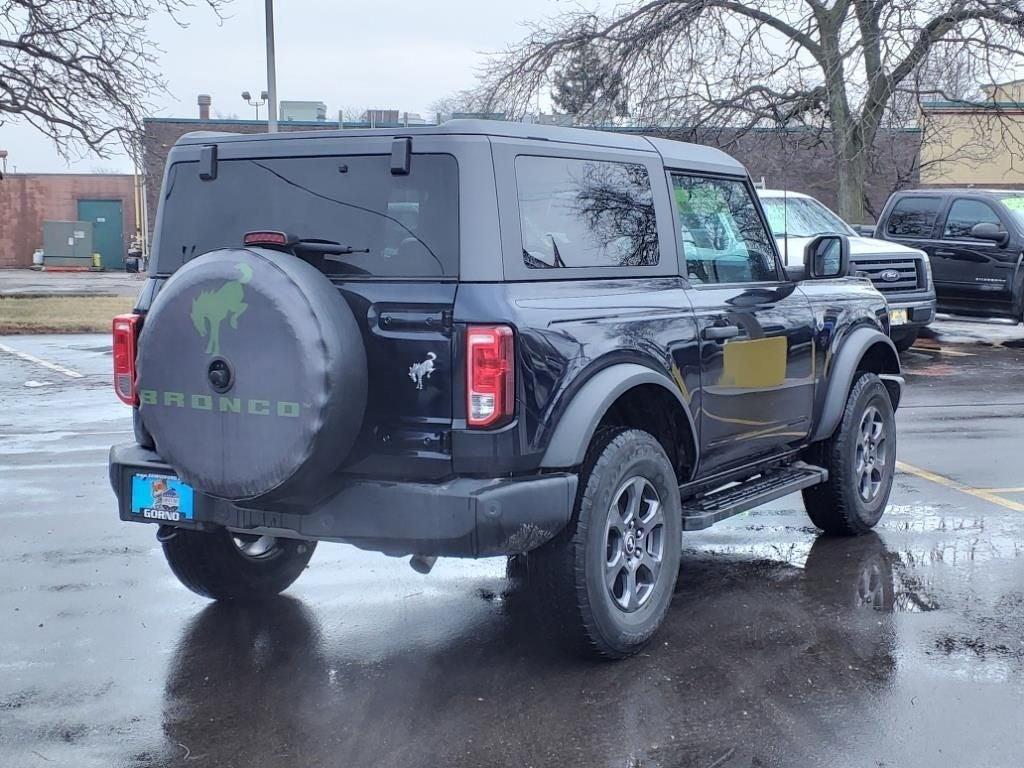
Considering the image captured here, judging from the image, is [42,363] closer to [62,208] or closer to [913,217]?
[913,217]

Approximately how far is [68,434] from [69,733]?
657 cm

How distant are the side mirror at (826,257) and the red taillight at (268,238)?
2.89 m

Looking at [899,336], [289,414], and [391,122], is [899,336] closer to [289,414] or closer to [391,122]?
[391,122]

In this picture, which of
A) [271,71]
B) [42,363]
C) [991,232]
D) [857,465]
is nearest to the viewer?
A: [857,465]

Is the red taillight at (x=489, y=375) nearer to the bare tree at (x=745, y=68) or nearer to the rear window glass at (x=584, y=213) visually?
the rear window glass at (x=584, y=213)

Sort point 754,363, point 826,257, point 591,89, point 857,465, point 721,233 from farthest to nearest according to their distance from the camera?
point 591,89 → point 857,465 → point 826,257 → point 721,233 → point 754,363

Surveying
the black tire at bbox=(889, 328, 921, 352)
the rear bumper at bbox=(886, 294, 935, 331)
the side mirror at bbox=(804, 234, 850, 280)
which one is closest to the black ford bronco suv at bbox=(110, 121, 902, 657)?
the side mirror at bbox=(804, 234, 850, 280)

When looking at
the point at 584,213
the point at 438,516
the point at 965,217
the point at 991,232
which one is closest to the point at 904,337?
the point at 991,232

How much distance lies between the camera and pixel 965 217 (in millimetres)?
16906

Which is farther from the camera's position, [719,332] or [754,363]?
[754,363]

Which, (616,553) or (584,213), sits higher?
(584,213)

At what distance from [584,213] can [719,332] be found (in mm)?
902

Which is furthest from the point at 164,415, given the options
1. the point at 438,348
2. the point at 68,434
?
the point at 68,434

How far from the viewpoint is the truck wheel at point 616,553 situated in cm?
449
